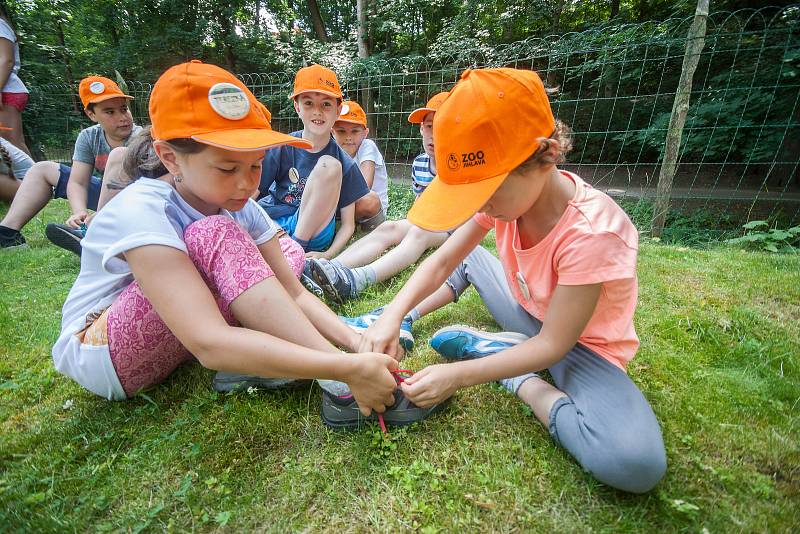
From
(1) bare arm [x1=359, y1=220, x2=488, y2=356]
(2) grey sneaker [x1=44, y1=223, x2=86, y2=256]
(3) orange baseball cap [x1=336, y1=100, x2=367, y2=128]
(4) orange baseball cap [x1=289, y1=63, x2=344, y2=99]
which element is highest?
(4) orange baseball cap [x1=289, y1=63, x2=344, y2=99]

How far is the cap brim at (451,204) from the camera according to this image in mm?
1120

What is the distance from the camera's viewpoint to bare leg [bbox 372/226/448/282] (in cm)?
272

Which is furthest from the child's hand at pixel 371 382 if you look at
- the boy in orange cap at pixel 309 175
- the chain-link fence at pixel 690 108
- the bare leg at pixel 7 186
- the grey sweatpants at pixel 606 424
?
the bare leg at pixel 7 186

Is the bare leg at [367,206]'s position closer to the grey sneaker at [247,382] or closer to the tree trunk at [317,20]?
the grey sneaker at [247,382]

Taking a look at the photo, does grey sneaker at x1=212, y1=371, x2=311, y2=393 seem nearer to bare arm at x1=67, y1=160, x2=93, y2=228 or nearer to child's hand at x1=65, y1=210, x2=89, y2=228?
child's hand at x1=65, y1=210, x2=89, y2=228

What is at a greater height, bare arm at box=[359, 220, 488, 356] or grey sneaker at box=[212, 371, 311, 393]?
bare arm at box=[359, 220, 488, 356]

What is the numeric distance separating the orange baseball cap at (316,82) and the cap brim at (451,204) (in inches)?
87.6

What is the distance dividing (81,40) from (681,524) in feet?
68.9

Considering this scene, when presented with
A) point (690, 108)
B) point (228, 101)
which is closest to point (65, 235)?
point (228, 101)

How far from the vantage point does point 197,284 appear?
1.23 meters

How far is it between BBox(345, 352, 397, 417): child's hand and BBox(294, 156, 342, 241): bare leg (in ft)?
5.75

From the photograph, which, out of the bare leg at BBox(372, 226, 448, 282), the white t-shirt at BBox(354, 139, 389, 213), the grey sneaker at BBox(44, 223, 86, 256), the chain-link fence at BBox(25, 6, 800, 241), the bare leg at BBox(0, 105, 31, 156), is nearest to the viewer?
the bare leg at BBox(372, 226, 448, 282)

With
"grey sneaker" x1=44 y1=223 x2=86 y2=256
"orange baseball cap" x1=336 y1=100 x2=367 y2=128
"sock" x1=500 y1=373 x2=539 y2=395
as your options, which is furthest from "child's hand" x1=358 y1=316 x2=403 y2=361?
"orange baseball cap" x1=336 y1=100 x2=367 y2=128

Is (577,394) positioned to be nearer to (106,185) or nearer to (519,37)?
(106,185)
